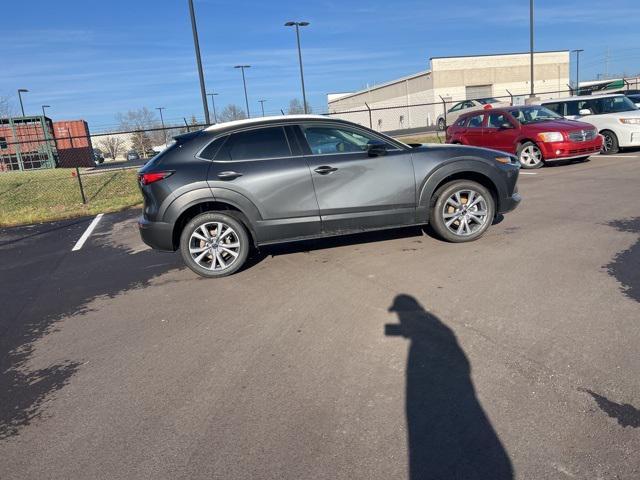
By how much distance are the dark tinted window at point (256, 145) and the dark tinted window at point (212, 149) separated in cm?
5

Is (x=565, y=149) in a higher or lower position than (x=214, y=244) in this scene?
higher

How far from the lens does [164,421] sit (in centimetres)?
295

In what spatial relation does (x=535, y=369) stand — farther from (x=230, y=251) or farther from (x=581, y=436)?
(x=230, y=251)

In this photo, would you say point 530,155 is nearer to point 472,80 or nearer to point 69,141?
point 69,141

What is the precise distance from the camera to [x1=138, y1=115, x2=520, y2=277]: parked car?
5523mm

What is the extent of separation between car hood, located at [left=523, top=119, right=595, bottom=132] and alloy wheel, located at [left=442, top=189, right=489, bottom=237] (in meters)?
7.14

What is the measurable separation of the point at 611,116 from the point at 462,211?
10175 mm

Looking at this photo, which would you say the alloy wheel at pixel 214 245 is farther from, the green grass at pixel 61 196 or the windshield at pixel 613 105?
the windshield at pixel 613 105

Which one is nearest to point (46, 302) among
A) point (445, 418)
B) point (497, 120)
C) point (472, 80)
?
point (445, 418)

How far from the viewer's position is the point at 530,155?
12508 millimetres

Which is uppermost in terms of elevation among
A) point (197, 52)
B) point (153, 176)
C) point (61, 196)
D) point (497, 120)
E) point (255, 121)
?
point (197, 52)

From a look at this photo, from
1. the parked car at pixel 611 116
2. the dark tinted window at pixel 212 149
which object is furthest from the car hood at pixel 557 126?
the dark tinted window at pixel 212 149

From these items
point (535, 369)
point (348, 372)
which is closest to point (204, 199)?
point (348, 372)

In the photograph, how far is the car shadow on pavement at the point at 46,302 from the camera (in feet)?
11.2
